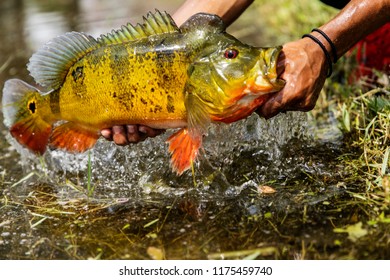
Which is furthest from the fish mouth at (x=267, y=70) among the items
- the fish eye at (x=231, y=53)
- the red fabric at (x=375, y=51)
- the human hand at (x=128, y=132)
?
the red fabric at (x=375, y=51)

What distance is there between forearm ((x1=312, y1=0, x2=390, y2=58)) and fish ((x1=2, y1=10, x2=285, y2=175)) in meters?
0.52

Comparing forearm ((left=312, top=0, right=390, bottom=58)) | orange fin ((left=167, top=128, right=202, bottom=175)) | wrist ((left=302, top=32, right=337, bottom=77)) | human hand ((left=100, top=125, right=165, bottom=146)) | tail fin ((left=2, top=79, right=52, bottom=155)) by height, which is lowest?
orange fin ((left=167, top=128, right=202, bottom=175))

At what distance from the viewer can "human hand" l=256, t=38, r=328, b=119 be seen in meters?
2.33

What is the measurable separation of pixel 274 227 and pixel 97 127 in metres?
1.03

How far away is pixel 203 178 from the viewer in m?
2.75

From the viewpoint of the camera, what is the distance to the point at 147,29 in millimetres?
2467

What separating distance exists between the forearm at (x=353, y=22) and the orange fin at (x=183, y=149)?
768mm

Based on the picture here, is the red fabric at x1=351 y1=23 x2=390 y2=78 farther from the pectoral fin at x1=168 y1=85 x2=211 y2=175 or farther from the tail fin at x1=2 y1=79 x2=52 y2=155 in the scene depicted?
the tail fin at x1=2 y1=79 x2=52 y2=155

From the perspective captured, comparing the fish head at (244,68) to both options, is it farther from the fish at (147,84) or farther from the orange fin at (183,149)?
the orange fin at (183,149)

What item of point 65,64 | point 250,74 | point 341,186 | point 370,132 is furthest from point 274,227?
point 65,64

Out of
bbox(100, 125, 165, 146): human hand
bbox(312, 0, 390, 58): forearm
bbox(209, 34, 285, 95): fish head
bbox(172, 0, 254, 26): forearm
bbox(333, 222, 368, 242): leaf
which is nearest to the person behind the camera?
bbox(333, 222, 368, 242): leaf

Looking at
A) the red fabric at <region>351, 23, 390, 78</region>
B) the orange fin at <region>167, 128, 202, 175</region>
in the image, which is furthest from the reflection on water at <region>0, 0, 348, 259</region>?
the red fabric at <region>351, 23, 390, 78</region>

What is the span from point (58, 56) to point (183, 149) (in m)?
0.78

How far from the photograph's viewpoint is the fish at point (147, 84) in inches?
88.5
